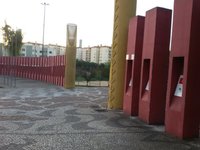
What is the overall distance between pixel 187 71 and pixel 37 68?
30.6 metres

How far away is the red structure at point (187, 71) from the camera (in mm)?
9133

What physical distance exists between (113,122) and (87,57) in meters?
91.0

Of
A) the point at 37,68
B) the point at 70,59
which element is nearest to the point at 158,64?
the point at 70,59

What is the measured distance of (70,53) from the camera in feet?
90.2

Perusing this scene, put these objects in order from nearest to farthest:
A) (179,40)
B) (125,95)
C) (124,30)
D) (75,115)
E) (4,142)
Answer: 1. (4,142)
2. (179,40)
3. (75,115)
4. (125,95)
5. (124,30)

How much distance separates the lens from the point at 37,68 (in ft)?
126

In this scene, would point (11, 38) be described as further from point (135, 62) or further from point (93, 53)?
point (135, 62)

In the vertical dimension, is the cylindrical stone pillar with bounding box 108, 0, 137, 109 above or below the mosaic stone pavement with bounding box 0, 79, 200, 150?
above

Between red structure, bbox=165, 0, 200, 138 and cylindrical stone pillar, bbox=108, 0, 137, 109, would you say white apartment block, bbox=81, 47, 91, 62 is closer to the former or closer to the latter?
cylindrical stone pillar, bbox=108, 0, 137, 109

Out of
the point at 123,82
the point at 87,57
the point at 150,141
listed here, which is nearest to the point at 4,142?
the point at 150,141

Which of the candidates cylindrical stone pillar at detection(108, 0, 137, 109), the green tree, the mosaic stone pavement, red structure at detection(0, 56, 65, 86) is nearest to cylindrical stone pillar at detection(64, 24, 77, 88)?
red structure at detection(0, 56, 65, 86)

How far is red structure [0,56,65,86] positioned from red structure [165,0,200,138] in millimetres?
19489

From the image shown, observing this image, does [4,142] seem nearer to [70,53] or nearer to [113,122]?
[113,122]

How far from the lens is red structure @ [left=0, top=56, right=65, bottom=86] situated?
30036 millimetres
